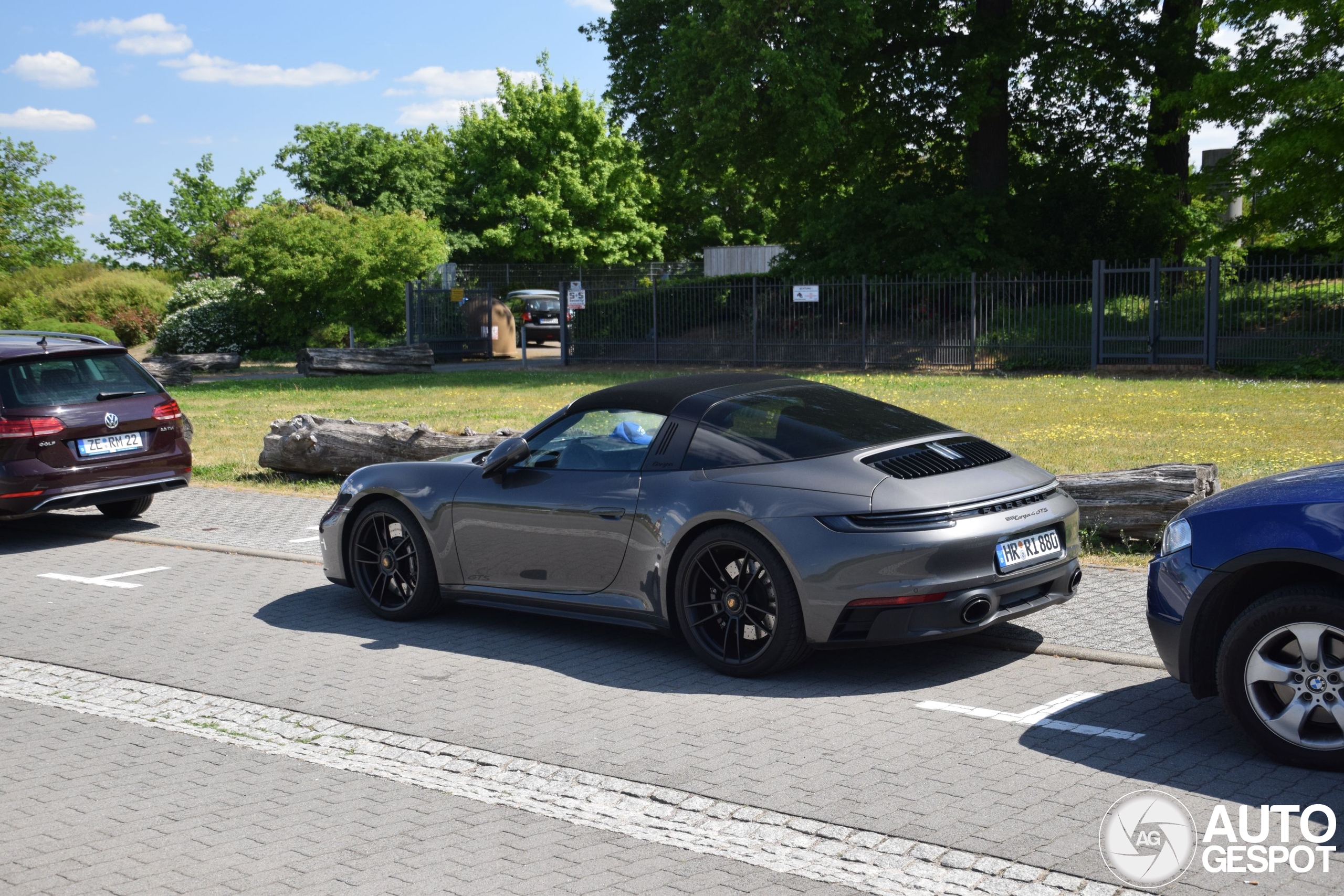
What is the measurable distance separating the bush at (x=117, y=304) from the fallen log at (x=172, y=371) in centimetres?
1285

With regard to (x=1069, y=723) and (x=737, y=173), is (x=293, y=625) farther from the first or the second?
(x=737, y=173)

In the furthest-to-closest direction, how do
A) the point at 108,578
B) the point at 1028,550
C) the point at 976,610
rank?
1. the point at 108,578
2. the point at 1028,550
3. the point at 976,610

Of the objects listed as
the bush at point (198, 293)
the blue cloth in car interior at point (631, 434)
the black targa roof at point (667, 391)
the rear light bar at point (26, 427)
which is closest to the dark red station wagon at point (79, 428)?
the rear light bar at point (26, 427)

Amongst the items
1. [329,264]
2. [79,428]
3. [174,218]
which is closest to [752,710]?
[79,428]

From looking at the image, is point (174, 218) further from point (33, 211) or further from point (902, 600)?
point (902, 600)

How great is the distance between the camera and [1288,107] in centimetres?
2420

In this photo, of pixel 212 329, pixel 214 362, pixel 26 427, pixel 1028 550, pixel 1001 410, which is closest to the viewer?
pixel 1028 550

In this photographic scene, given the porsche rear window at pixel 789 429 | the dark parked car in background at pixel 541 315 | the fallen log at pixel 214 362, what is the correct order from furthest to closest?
the dark parked car in background at pixel 541 315, the fallen log at pixel 214 362, the porsche rear window at pixel 789 429

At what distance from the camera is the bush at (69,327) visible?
3684cm

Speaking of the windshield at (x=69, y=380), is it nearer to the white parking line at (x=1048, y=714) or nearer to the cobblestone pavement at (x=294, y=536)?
Result: the cobblestone pavement at (x=294, y=536)

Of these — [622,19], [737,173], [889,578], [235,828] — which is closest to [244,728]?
[235,828]

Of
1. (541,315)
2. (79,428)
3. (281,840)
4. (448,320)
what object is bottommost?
(281,840)

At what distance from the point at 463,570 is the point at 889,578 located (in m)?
2.63

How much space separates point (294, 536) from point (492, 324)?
26.2 meters
